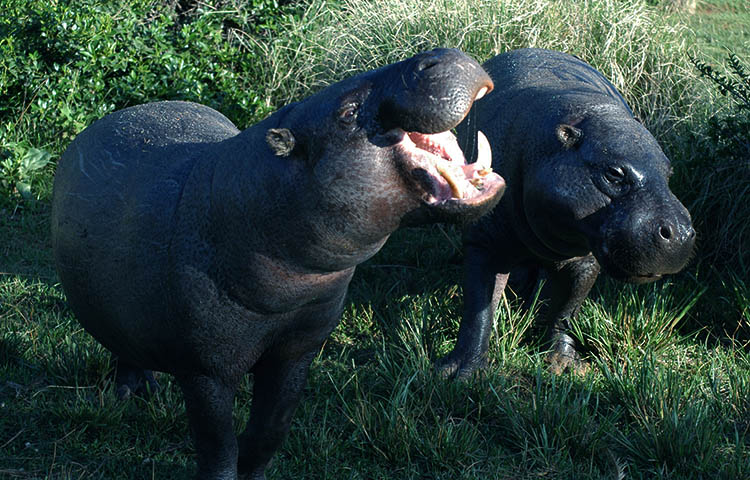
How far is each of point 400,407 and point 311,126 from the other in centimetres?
179

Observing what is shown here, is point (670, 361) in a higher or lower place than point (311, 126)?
lower

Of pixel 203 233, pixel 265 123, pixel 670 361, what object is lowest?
pixel 670 361

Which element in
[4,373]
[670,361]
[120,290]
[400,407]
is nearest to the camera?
[120,290]

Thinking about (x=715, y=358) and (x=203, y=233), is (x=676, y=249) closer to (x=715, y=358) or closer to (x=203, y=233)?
(x=715, y=358)

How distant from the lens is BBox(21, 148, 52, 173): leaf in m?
6.52

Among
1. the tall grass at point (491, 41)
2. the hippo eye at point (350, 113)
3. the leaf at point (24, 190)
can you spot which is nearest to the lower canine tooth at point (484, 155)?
the hippo eye at point (350, 113)

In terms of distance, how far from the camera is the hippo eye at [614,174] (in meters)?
3.61

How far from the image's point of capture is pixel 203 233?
109 inches

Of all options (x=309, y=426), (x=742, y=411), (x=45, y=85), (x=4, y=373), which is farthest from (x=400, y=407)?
(x=45, y=85)

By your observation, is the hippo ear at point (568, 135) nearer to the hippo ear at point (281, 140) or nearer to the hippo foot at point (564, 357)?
the hippo foot at point (564, 357)

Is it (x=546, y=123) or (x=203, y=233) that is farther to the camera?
(x=546, y=123)

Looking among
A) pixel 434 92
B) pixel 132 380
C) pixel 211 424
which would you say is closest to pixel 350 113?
pixel 434 92

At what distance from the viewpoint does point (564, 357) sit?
Answer: 4.59 metres

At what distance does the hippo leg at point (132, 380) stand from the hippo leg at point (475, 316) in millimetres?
1422
